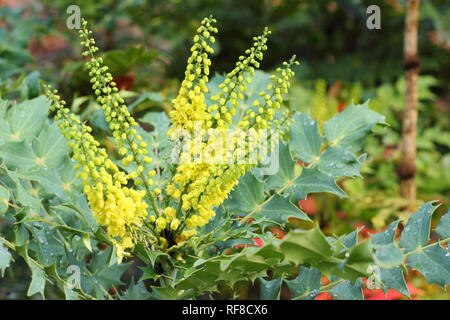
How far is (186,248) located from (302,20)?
201 cm

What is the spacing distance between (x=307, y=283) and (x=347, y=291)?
0.08 metres

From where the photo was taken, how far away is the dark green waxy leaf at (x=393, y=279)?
2.80 ft

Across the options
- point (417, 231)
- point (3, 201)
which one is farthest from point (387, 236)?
point (3, 201)

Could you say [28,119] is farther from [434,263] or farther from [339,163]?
[434,263]

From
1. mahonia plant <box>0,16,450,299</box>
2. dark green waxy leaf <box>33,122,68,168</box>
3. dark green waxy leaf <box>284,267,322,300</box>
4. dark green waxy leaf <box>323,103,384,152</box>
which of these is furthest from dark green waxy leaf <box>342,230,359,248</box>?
dark green waxy leaf <box>33,122,68,168</box>

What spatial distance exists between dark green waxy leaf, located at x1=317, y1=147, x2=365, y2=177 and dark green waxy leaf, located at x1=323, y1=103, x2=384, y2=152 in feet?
0.10

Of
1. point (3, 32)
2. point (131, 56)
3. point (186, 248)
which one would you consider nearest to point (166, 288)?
point (186, 248)

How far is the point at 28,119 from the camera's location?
A: 1.04 m

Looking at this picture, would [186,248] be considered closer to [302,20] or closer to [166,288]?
[166,288]

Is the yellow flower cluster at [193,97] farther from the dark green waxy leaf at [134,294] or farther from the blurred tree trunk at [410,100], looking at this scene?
the blurred tree trunk at [410,100]

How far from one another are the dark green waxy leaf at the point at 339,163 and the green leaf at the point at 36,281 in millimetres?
483

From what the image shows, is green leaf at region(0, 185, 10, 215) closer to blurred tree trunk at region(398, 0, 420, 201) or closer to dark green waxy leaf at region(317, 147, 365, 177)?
dark green waxy leaf at region(317, 147, 365, 177)

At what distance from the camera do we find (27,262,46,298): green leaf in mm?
779
